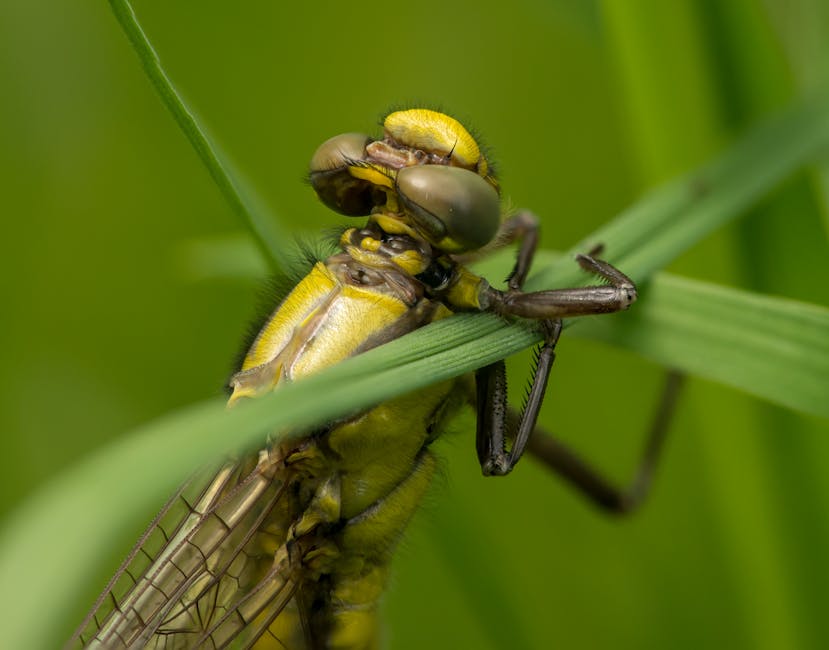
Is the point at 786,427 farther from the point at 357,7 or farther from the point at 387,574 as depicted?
the point at 357,7

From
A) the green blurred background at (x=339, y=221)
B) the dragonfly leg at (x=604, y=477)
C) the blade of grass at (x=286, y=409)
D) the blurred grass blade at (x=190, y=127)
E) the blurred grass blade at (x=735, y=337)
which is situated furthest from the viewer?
the green blurred background at (x=339, y=221)

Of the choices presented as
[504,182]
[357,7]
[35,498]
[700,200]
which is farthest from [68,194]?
[35,498]

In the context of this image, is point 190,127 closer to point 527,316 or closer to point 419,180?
point 419,180

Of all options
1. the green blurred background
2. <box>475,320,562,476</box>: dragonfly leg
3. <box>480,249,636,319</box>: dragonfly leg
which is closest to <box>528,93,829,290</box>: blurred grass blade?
<box>480,249,636,319</box>: dragonfly leg

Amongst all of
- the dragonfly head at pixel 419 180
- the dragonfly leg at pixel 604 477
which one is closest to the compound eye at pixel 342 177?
the dragonfly head at pixel 419 180

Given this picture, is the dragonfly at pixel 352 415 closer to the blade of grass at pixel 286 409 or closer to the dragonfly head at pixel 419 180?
the dragonfly head at pixel 419 180

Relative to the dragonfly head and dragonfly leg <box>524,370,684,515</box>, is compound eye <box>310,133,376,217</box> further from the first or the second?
dragonfly leg <box>524,370,684,515</box>
